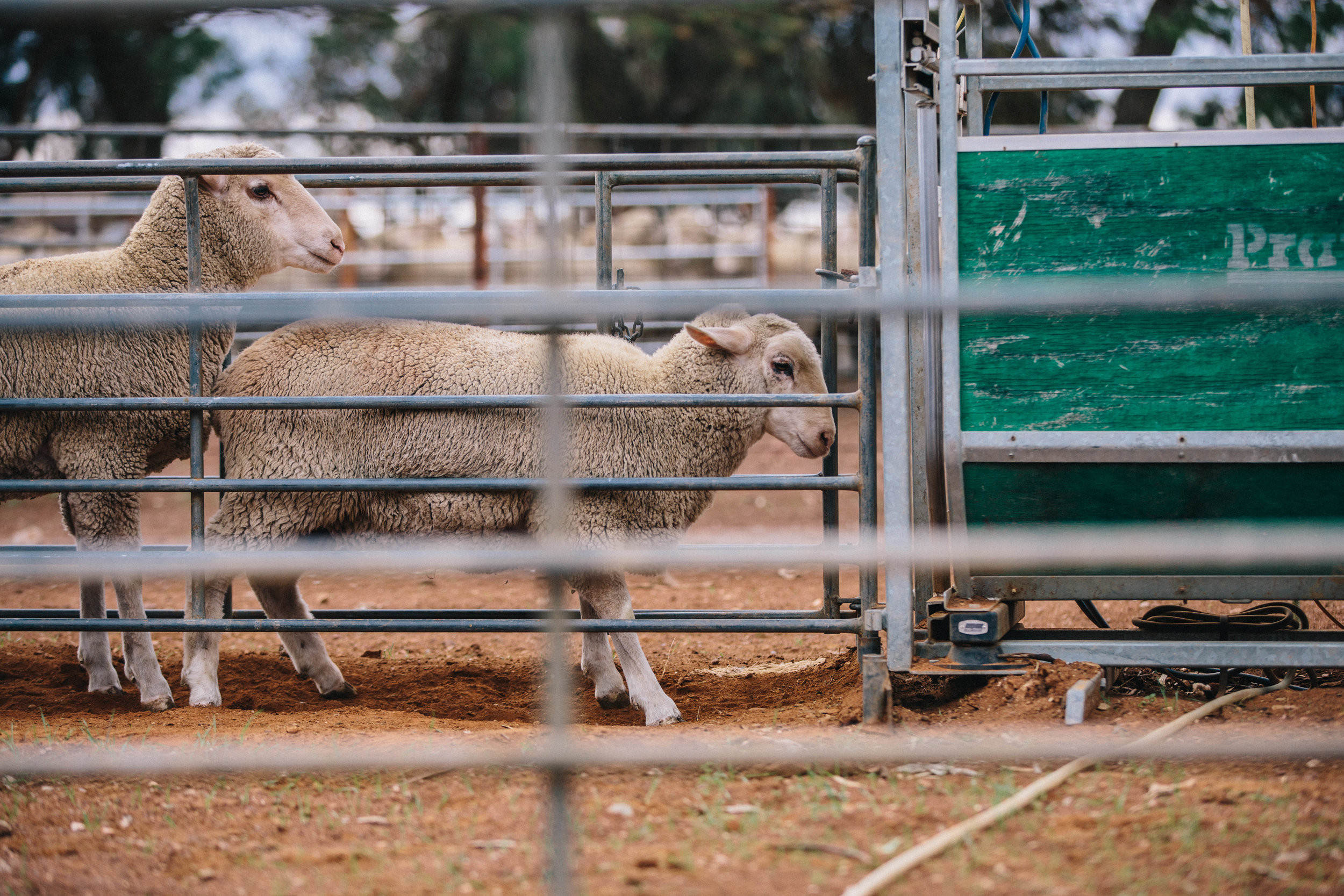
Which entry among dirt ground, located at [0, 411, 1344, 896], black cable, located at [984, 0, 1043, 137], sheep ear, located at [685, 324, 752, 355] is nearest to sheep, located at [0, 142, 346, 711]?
dirt ground, located at [0, 411, 1344, 896]

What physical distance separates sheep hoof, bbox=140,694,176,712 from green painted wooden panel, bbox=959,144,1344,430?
2.76 meters

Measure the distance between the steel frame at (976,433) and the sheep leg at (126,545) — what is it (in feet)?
8.03

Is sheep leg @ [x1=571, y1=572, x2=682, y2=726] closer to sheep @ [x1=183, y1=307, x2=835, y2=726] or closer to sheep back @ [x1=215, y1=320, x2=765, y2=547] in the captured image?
sheep @ [x1=183, y1=307, x2=835, y2=726]

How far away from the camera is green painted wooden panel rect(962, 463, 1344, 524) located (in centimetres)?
306

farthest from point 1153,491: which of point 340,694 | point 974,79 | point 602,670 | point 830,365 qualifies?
point 340,694

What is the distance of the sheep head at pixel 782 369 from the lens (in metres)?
3.97

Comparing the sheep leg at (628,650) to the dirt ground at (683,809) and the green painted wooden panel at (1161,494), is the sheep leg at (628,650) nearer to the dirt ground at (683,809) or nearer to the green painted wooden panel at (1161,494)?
the dirt ground at (683,809)

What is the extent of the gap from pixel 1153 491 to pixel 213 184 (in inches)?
129

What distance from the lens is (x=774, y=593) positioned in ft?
19.0

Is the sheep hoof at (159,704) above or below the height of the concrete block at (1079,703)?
below

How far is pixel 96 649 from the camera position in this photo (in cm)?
397

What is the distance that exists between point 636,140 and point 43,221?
296 inches

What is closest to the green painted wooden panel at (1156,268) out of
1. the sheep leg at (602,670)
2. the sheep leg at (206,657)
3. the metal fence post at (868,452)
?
the metal fence post at (868,452)

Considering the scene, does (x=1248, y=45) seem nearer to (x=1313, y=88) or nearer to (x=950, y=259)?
(x=1313, y=88)
